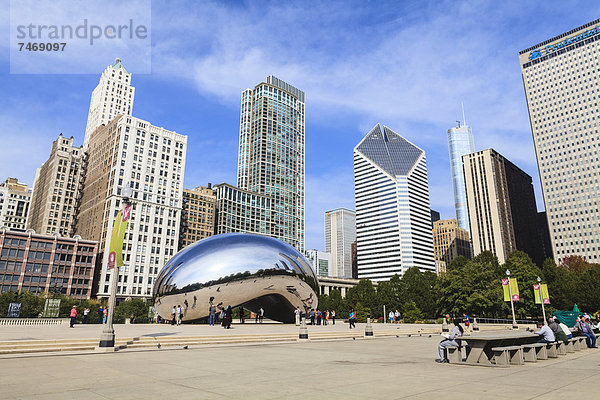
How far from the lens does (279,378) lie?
9.77m

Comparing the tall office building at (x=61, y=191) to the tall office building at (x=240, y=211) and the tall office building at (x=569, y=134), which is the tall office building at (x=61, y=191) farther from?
the tall office building at (x=569, y=134)

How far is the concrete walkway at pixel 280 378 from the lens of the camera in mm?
7688

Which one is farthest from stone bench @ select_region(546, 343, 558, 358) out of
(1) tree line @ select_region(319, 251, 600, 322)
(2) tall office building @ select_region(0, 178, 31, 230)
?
(2) tall office building @ select_region(0, 178, 31, 230)

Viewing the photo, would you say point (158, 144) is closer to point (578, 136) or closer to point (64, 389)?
point (64, 389)

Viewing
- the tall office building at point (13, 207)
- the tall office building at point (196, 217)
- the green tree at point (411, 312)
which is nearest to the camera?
the green tree at point (411, 312)

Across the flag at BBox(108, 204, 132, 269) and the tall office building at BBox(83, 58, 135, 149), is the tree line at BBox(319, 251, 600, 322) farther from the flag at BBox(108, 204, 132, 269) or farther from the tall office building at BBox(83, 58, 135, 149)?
the tall office building at BBox(83, 58, 135, 149)

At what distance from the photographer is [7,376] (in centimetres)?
955

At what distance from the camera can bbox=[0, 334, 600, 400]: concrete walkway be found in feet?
25.2

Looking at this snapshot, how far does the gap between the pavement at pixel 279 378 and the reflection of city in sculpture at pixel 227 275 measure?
61.8ft

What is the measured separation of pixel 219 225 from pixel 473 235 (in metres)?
127

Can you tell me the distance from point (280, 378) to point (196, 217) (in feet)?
502

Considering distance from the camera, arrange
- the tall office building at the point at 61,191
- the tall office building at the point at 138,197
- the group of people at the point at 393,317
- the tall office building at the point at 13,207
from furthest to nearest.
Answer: the tall office building at the point at 13,207
the tall office building at the point at 61,191
the tall office building at the point at 138,197
the group of people at the point at 393,317

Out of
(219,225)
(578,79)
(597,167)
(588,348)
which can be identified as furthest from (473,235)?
(588,348)

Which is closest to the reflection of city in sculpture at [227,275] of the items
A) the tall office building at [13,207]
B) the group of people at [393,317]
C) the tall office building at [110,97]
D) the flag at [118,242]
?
the flag at [118,242]
